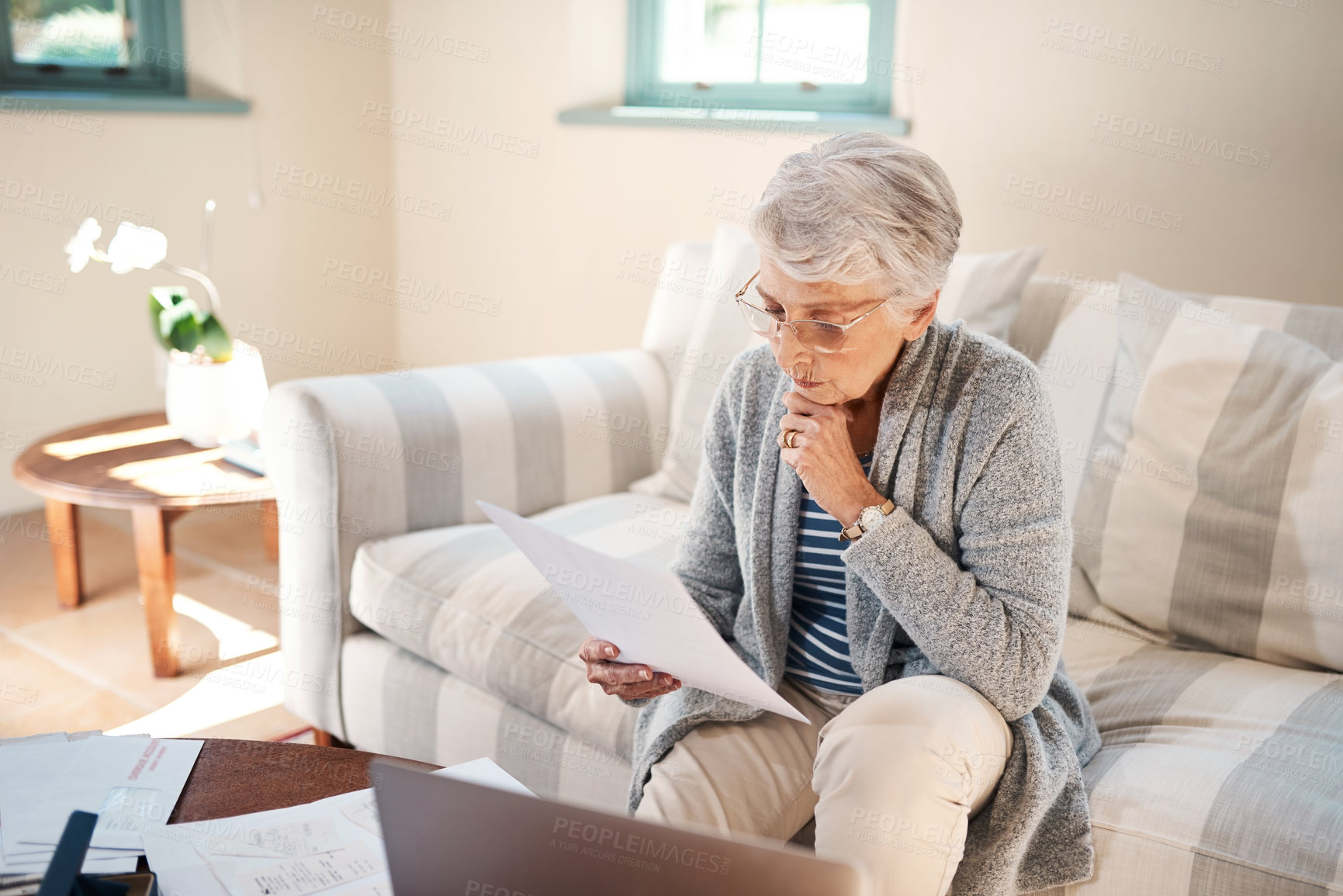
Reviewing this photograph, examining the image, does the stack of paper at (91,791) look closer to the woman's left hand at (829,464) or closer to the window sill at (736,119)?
the woman's left hand at (829,464)

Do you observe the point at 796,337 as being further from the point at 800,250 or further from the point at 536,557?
the point at 536,557

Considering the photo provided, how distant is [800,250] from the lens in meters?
1.01

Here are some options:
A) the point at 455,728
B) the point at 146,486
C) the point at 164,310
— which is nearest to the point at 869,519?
the point at 455,728

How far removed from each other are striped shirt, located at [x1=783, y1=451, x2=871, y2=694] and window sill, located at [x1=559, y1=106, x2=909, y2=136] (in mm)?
1280

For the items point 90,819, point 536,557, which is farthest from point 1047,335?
point 90,819

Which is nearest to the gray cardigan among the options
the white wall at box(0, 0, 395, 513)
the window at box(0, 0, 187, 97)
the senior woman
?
the senior woman

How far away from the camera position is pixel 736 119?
2457mm

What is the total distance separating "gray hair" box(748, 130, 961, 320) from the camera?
3.27ft

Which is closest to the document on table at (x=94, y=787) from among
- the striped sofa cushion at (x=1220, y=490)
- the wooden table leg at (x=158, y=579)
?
the wooden table leg at (x=158, y=579)

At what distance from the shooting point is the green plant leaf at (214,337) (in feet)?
7.09

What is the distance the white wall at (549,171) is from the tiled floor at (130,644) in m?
0.49

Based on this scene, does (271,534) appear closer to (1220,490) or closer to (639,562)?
(639,562)

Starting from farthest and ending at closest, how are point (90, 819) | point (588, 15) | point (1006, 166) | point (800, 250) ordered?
point (588, 15) < point (1006, 166) < point (800, 250) < point (90, 819)

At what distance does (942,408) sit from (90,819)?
85cm
